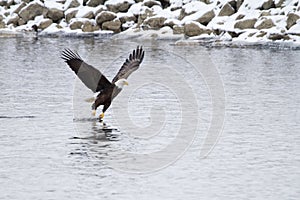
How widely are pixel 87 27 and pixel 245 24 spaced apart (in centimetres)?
Result: 980

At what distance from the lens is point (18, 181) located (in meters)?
8.69

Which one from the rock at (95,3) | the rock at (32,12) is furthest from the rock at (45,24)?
the rock at (95,3)

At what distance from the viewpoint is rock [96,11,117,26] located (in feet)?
128

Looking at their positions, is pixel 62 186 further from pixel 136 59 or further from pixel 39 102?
pixel 39 102

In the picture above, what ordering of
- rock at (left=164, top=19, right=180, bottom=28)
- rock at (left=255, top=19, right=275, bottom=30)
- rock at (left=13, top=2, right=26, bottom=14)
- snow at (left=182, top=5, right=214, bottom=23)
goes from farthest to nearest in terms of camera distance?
rock at (left=13, top=2, right=26, bottom=14)
snow at (left=182, top=5, right=214, bottom=23)
rock at (left=164, top=19, right=180, bottom=28)
rock at (left=255, top=19, right=275, bottom=30)

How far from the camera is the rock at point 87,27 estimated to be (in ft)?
128

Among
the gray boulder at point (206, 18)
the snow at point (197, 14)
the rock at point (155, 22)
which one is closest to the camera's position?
the gray boulder at point (206, 18)

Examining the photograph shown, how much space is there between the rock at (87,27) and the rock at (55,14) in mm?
Result: 3343

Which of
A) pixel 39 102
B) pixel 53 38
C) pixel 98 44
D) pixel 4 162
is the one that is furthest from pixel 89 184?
pixel 53 38

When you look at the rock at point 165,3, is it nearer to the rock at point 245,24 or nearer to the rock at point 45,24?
the rock at point 45,24

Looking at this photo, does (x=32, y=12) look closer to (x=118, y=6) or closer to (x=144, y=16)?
(x=118, y=6)

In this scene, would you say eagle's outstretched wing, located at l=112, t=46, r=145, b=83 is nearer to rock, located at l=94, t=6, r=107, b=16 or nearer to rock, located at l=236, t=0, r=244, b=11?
rock, located at l=236, t=0, r=244, b=11

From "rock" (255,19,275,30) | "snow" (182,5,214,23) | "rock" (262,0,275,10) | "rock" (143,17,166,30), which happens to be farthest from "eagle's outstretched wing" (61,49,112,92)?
"rock" (143,17,166,30)

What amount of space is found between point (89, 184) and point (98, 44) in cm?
2444
